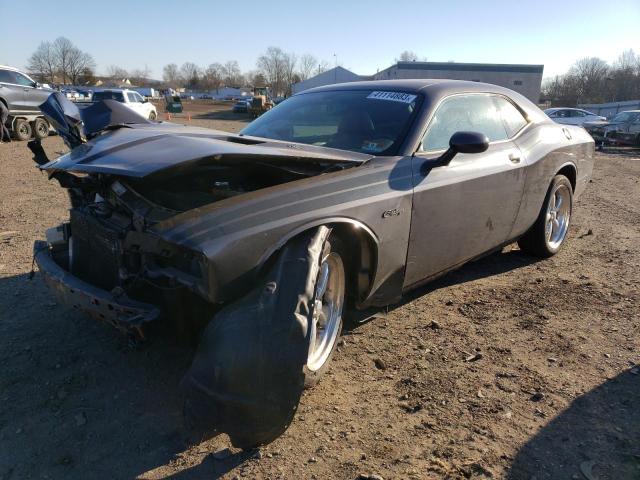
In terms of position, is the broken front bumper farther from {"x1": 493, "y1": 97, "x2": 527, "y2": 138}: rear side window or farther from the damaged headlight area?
{"x1": 493, "y1": 97, "x2": 527, "y2": 138}: rear side window

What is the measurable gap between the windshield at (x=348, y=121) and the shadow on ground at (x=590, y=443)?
1786 millimetres

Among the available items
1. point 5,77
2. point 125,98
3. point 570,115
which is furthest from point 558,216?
point 125,98

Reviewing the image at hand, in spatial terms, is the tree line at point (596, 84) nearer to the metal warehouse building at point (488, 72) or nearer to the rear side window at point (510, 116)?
the metal warehouse building at point (488, 72)

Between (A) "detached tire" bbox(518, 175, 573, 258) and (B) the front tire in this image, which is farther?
(A) "detached tire" bbox(518, 175, 573, 258)

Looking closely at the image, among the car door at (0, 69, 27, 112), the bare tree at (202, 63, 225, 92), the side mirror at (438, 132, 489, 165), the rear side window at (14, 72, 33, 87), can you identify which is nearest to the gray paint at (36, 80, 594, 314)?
the side mirror at (438, 132, 489, 165)

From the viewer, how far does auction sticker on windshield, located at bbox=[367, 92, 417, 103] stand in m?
3.41

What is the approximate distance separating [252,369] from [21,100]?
1487cm

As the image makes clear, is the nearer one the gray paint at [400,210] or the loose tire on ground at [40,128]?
the gray paint at [400,210]

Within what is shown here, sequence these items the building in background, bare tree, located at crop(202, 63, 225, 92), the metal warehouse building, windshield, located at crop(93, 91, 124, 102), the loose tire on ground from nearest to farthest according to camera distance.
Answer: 1. the loose tire on ground
2. windshield, located at crop(93, 91, 124, 102)
3. the metal warehouse building
4. the building in background
5. bare tree, located at crop(202, 63, 225, 92)

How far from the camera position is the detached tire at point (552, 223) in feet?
14.9

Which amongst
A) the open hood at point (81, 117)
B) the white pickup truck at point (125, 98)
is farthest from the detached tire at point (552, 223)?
the white pickup truck at point (125, 98)

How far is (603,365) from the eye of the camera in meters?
2.95

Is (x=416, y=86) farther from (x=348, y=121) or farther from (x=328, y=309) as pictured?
(x=328, y=309)

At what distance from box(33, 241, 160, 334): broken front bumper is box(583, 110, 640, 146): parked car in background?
21409 mm
